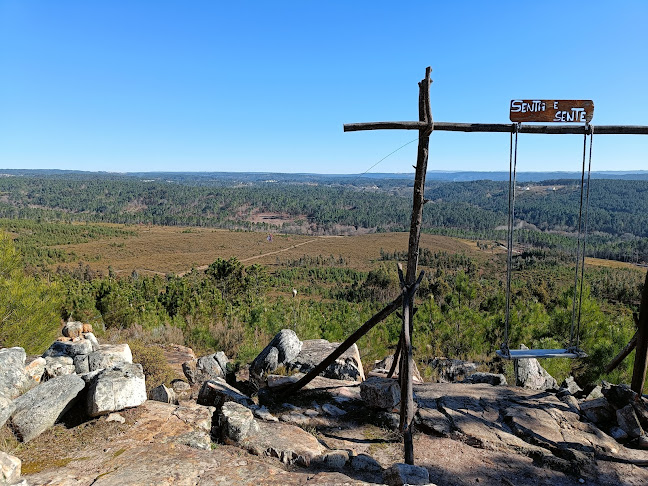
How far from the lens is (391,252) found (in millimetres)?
78562

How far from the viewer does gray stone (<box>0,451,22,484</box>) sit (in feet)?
10.7

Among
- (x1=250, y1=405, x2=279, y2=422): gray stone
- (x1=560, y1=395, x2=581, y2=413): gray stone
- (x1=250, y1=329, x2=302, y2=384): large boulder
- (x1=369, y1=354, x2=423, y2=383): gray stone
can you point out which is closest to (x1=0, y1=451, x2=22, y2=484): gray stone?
(x1=250, y1=405, x2=279, y2=422): gray stone

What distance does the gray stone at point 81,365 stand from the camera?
19.5ft

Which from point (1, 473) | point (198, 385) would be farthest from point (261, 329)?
point (1, 473)

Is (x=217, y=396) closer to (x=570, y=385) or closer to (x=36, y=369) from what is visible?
(x=36, y=369)

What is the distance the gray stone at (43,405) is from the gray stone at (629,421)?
7.15m

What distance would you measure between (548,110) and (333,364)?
17.5 ft

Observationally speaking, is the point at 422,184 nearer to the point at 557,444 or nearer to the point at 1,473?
the point at 557,444

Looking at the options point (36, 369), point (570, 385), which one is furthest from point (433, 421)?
point (36, 369)

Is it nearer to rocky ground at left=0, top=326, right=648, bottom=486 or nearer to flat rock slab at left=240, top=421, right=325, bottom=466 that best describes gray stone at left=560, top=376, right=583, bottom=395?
rocky ground at left=0, top=326, right=648, bottom=486

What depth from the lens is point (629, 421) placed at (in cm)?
570

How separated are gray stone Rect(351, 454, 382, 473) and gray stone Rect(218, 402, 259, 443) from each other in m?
1.23

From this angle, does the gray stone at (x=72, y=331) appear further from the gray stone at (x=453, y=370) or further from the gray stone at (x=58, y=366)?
the gray stone at (x=453, y=370)

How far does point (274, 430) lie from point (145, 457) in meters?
1.60
